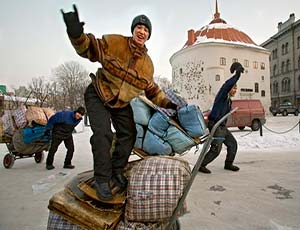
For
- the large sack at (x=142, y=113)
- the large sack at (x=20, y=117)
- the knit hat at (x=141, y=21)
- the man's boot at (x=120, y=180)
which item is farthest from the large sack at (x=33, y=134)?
the knit hat at (x=141, y=21)

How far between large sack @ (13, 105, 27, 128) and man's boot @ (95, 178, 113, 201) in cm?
448

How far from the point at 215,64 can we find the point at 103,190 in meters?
36.1

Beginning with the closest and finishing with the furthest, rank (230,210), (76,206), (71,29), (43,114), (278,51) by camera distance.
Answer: (71,29) < (76,206) < (230,210) < (43,114) < (278,51)

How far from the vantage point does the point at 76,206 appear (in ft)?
5.37

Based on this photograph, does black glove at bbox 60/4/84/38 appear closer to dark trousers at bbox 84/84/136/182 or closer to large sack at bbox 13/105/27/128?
dark trousers at bbox 84/84/136/182

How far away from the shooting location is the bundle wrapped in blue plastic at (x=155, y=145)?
12.0 ft

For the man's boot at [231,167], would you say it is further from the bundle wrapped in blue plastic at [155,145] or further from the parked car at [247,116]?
the parked car at [247,116]

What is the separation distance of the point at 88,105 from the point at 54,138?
3.99 meters

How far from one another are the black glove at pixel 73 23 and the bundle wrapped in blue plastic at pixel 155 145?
7.60 ft

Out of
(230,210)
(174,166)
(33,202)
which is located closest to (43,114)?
(33,202)

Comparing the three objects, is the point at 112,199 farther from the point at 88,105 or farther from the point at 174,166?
the point at 88,105

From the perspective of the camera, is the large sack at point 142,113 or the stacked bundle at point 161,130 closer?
the stacked bundle at point 161,130

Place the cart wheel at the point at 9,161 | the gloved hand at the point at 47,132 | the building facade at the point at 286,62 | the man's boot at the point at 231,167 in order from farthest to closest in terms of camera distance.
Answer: the building facade at the point at 286,62 → the cart wheel at the point at 9,161 → the gloved hand at the point at 47,132 → the man's boot at the point at 231,167

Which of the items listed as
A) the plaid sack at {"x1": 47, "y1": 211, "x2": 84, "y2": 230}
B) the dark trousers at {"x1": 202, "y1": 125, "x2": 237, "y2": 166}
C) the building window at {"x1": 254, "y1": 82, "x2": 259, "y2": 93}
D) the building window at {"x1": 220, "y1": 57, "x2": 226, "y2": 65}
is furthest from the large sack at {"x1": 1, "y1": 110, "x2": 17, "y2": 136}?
the building window at {"x1": 254, "y1": 82, "x2": 259, "y2": 93}
